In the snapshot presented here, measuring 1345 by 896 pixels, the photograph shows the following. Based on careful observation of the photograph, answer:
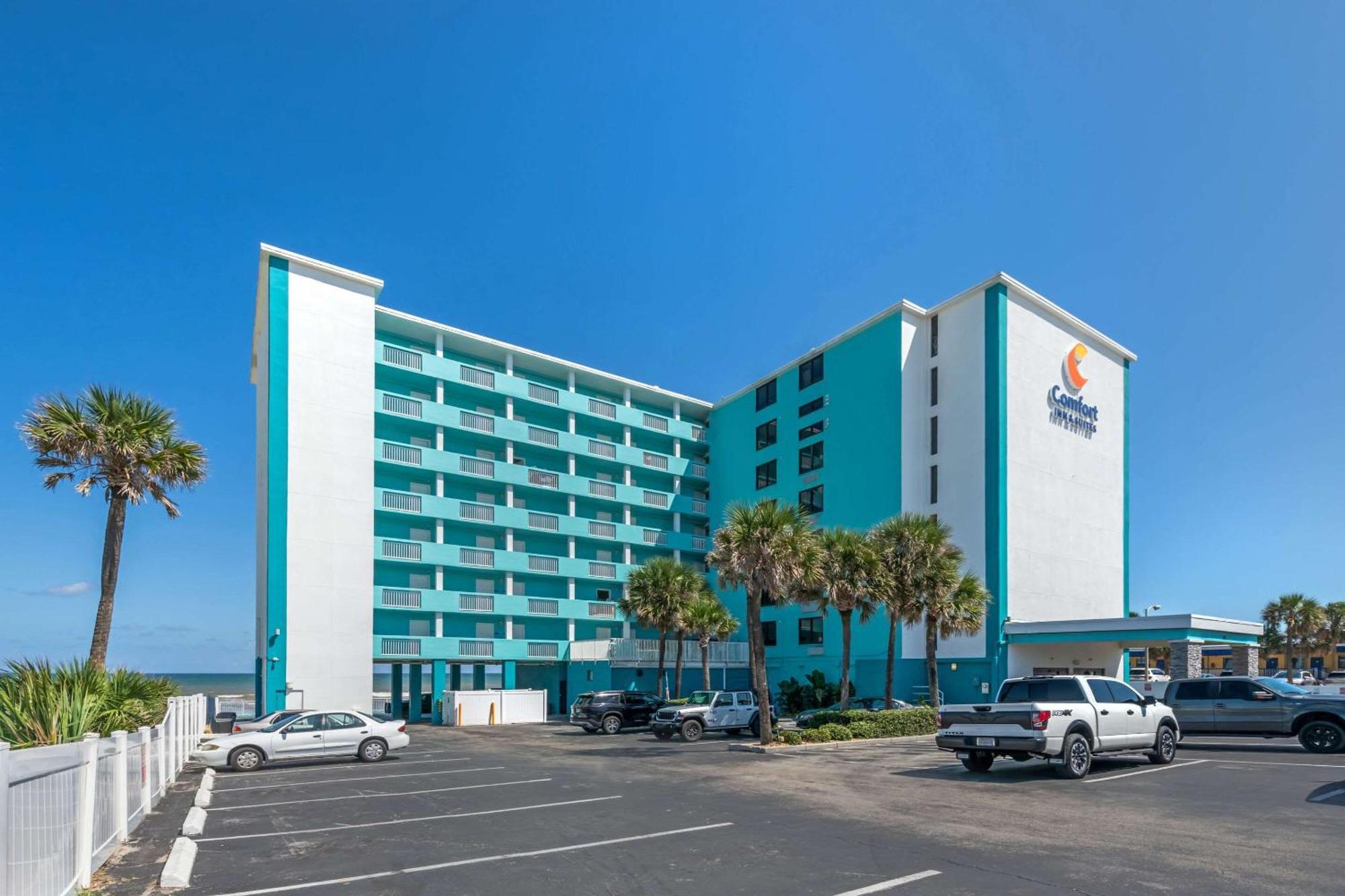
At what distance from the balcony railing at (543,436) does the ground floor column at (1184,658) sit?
3202cm

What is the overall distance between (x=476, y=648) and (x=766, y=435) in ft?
72.4

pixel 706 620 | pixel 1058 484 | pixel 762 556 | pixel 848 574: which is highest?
pixel 1058 484

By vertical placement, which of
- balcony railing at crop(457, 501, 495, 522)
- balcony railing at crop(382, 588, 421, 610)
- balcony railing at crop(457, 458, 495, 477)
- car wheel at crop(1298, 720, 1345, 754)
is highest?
balcony railing at crop(457, 458, 495, 477)

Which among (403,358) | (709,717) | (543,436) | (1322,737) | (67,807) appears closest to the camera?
(67,807)

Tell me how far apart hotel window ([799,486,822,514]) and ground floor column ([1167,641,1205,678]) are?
1866 centimetres

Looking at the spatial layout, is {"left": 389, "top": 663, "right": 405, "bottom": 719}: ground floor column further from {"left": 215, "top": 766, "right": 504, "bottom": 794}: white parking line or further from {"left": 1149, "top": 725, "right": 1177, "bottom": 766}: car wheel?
{"left": 1149, "top": 725, "right": 1177, "bottom": 766}: car wheel

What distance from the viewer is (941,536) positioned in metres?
31.0

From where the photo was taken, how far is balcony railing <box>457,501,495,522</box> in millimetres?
45719

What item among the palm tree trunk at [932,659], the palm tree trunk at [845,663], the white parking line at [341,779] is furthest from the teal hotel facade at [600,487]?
the white parking line at [341,779]

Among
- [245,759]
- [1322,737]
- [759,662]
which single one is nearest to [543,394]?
[759,662]

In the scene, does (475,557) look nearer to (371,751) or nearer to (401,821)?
(371,751)

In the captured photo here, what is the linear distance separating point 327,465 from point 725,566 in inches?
848

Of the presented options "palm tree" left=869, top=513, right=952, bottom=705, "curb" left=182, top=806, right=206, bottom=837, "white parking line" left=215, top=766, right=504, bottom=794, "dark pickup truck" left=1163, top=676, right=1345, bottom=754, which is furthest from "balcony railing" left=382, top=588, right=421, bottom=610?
"dark pickup truck" left=1163, top=676, right=1345, bottom=754

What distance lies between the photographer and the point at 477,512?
4634 centimetres
